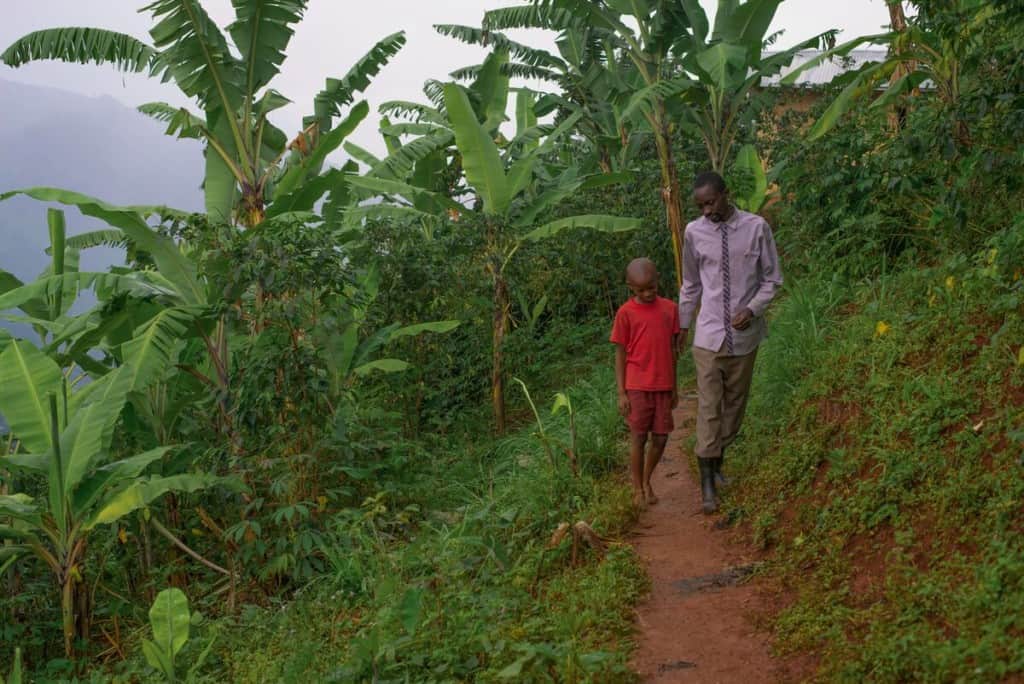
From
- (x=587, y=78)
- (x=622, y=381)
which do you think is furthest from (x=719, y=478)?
(x=587, y=78)

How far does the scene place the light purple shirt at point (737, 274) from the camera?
536 cm

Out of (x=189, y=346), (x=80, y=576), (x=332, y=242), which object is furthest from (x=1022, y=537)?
(x=189, y=346)

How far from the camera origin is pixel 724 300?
541cm

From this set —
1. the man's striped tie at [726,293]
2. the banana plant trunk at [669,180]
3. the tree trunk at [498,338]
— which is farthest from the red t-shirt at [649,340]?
the banana plant trunk at [669,180]

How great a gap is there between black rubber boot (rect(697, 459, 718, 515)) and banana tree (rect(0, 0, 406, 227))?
15.2ft

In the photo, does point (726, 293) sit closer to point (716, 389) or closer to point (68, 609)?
point (716, 389)

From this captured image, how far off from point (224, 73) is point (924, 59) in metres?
5.88

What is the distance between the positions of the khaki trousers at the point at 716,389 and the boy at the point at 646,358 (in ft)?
0.61

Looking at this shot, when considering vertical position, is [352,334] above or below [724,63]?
below

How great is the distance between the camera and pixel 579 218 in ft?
32.4

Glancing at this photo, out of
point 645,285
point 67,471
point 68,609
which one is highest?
point 645,285

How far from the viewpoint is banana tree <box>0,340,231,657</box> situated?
6273 millimetres

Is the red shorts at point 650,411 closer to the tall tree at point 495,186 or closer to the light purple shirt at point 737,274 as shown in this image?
the light purple shirt at point 737,274

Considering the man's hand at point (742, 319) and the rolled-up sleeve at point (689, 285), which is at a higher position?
the rolled-up sleeve at point (689, 285)
